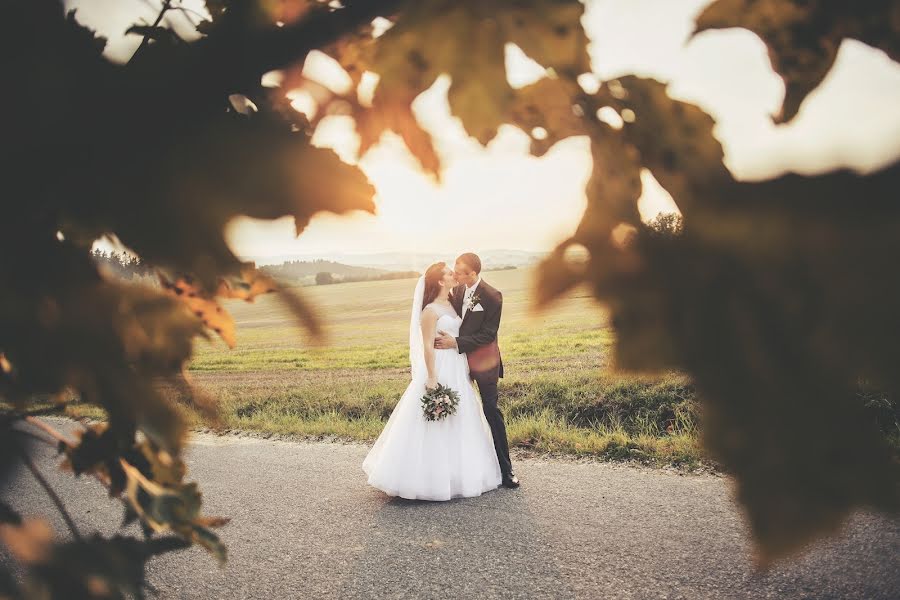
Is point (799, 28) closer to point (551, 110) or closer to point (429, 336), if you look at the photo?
point (551, 110)

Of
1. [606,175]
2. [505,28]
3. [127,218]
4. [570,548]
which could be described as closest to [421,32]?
[505,28]

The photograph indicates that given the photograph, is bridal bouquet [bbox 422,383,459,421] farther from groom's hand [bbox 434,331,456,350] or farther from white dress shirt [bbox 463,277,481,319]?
white dress shirt [bbox 463,277,481,319]

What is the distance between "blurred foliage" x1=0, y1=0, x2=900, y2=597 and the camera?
317mm

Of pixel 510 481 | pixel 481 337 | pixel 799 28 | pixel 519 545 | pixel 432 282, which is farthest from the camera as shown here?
pixel 432 282

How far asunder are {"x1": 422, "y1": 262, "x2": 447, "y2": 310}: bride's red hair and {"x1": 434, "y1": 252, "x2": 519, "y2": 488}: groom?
31 centimetres

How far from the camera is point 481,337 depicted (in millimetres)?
5301

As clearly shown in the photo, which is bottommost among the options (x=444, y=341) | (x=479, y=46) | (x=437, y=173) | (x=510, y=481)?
(x=510, y=481)

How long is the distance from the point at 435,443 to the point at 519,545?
4.47ft

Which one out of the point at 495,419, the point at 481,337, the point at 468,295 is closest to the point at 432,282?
the point at 468,295

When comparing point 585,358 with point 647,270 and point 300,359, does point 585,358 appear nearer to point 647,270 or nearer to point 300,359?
point 300,359

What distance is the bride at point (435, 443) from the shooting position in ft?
16.0

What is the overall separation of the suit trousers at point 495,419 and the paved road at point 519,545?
28cm

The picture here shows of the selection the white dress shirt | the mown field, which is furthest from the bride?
the mown field

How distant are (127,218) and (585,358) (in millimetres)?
10438
